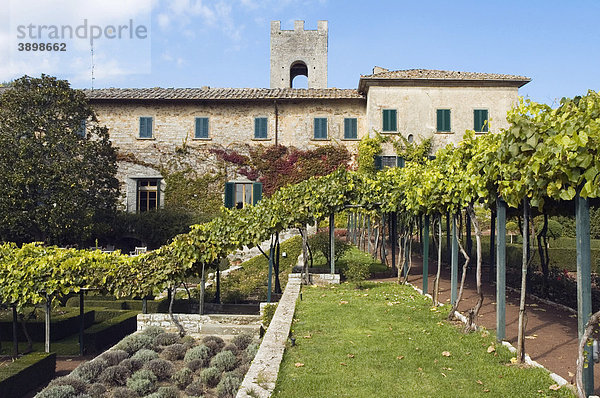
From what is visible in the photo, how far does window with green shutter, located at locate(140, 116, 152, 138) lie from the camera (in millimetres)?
24219

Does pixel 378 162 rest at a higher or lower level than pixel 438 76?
lower

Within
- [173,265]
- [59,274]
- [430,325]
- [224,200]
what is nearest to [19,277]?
[59,274]

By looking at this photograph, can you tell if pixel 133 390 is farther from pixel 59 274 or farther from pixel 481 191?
pixel 481 191

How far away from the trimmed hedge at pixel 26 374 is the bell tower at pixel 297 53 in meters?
28.2

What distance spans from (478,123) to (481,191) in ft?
59.9

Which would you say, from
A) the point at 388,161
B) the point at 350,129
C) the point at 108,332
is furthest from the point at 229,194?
the point at 108,332

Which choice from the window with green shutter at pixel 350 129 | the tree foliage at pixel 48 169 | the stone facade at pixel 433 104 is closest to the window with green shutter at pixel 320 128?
the window with green shutter at pixel 350 129

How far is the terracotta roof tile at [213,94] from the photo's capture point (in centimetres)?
2369

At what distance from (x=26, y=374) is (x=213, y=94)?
18.0 metres

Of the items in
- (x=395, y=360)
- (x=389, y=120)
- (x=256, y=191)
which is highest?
(x=389, y=120)

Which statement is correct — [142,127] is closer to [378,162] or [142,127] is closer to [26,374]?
[378,162]

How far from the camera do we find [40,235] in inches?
713

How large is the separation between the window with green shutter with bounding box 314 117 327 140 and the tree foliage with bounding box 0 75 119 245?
32.0 ft

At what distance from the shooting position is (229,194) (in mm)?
24031
